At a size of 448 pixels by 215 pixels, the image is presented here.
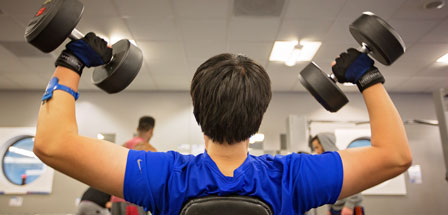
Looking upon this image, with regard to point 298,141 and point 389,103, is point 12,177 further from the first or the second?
point 389,103

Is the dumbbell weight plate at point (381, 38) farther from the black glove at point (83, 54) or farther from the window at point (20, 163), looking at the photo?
the window at point (20, 163)

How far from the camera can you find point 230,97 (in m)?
0.71

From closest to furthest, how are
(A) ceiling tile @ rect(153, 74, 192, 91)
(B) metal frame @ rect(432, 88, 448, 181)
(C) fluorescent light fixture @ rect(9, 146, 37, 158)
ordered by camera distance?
1. (B) metal frame @ rect(432, 88, 448, 181)
2. (A) ceiling tile @ rect(153, 74, 192, 91)
3. (C) fluorescent light fixture @ rect(9, 146, 37, 158)

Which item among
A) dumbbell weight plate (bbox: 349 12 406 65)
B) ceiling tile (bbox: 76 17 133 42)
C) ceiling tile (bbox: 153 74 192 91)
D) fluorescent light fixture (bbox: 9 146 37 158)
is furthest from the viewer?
fluorescent light fixture (bbox: 9 146 37 158)

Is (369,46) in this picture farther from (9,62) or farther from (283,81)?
(9,62)

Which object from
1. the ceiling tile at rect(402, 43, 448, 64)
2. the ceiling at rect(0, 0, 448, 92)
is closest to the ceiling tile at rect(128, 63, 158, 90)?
the ceiling at rect(0, 0, 448, 92)

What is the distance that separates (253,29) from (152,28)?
3.57ft

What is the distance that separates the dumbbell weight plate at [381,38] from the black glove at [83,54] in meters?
0.71

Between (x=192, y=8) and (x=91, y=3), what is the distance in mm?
934

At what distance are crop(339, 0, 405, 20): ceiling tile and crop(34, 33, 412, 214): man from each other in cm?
248

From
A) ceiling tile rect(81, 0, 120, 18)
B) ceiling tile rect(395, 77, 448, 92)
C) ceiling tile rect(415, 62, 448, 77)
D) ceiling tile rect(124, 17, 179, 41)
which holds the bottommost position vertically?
ceiling tile rect(395, 77, 448, 92)

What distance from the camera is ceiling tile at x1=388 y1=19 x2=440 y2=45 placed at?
3199 mm

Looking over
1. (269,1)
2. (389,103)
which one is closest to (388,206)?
(269,1)

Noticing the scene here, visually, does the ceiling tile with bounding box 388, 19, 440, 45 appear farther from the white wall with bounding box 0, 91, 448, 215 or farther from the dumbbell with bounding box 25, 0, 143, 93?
the dumbbell with bounding box 25, 0, 143, 93
